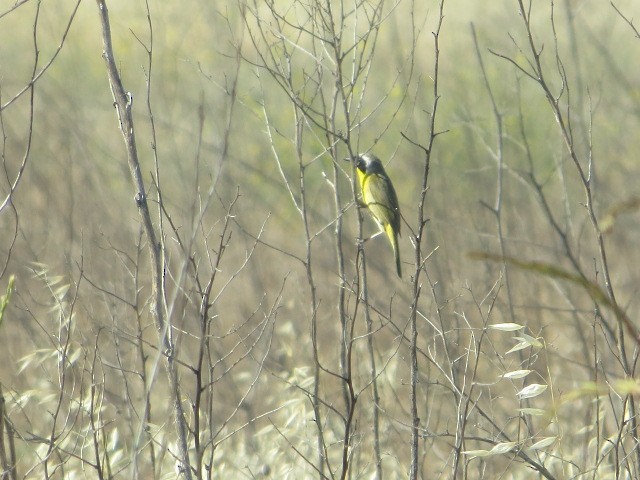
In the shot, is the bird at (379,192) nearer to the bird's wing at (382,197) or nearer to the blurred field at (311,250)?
the bird's wing at (382,197)

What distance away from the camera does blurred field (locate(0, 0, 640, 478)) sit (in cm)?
493

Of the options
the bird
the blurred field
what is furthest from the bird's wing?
the blurred field

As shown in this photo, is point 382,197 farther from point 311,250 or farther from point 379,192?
point 311,250

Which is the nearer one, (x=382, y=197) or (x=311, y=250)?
(x=382, y=197)

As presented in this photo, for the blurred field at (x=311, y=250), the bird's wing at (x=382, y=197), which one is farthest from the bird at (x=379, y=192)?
the blurred field at (x=311, y=250)

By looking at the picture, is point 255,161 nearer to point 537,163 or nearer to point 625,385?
point 537,163

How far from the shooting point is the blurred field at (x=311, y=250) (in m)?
4.93

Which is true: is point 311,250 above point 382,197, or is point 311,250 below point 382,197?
above

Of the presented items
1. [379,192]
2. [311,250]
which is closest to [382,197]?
[379,192]

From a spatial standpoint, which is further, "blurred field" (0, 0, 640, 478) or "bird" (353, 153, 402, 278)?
"bird" (353, 153, 402, 278)

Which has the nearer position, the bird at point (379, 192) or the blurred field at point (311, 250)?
the blurred field at point (311, 250)

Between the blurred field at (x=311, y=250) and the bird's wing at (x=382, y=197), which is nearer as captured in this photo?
the blurred field at (x=311, y=250)

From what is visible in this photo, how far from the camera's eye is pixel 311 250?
8.11 m

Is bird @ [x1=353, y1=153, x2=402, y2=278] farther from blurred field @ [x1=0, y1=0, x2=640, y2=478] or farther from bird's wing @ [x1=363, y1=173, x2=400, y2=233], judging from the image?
blurred field @ [x1=0, y1=0, x2=640, y2=478]
